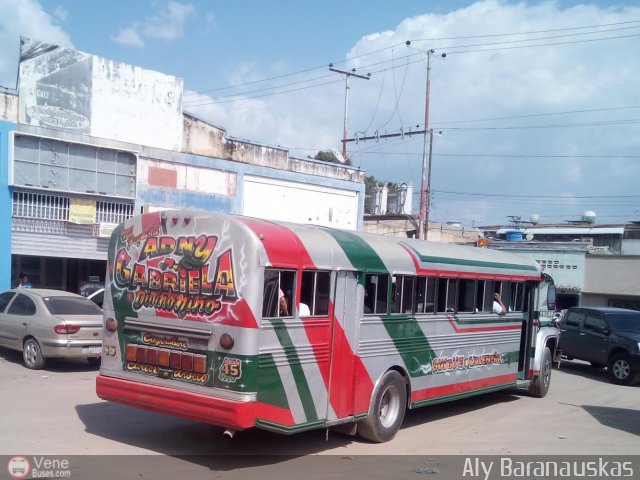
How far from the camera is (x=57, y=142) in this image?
18453mm

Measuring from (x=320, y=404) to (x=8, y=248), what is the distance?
536 inches

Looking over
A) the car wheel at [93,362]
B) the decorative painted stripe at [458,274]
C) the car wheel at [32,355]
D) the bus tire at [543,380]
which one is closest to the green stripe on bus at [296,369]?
the decorative painted stripe at [458,274]

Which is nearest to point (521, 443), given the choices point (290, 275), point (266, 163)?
point (290, 275)

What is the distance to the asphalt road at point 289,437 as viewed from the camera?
8000mm

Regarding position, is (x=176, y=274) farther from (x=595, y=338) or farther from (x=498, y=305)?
(x=595, y=338)

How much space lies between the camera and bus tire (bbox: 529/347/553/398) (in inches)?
517

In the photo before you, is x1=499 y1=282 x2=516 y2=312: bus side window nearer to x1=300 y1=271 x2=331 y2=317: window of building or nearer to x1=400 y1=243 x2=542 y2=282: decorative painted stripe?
x1=400 y1=243 x2=542 y2=282: decorative painted stripe

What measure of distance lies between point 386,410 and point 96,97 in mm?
14324

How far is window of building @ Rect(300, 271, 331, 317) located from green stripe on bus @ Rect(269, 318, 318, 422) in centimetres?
37

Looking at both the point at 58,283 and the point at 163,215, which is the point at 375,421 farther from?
the point at 58,283

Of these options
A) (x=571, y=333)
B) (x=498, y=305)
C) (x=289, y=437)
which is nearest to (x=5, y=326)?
(x=289, y=437)

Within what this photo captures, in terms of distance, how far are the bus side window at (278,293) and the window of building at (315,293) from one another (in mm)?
179

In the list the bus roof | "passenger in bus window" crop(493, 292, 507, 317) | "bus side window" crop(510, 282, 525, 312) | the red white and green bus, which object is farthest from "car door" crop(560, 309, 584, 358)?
the red white and green bus

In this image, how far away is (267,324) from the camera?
7051mm
